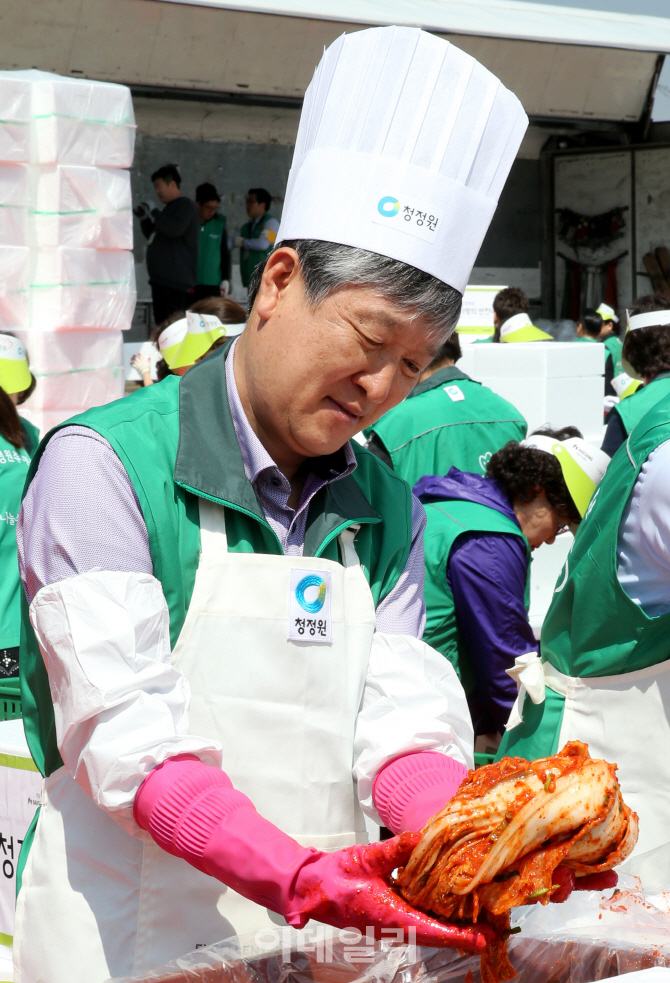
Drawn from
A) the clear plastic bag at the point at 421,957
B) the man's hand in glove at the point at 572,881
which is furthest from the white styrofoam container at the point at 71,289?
the man's hand in glove at the point at 572,881

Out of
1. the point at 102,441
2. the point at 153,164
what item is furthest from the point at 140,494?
the point at 153,164

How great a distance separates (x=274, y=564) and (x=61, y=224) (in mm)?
5100

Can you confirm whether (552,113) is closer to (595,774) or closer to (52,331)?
(52,331)

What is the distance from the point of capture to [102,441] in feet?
4.56

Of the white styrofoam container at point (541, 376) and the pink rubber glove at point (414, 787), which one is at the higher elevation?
the pink rubber glove at point (414, 787)

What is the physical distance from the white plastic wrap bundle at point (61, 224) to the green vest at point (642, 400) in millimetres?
3160

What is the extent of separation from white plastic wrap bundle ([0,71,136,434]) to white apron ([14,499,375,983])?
16.1 feet

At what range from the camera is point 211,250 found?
11.4 m

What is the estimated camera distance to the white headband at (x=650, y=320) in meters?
4.72

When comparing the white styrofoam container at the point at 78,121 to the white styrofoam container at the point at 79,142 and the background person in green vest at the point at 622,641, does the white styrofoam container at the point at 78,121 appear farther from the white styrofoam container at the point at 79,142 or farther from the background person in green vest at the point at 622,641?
the background person in green vest at the point at 622,641

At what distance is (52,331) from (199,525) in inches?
197

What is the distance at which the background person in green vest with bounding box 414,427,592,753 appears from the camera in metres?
3.11

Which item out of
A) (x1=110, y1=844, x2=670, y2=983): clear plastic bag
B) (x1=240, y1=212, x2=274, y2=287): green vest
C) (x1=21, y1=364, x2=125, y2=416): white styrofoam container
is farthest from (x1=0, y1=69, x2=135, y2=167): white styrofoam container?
(x1=240, y1=212, x2=274, y2=287): green vest

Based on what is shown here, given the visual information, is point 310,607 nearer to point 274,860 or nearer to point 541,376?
point 274,860
